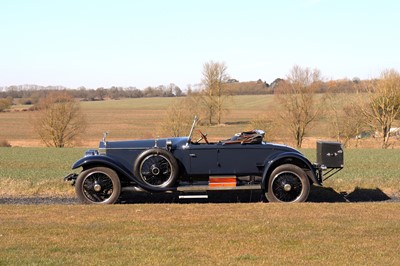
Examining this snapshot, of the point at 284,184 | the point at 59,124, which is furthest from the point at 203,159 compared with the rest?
the point at 59,124

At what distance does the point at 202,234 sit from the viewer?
21.0ft

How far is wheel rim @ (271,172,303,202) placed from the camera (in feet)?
30.2

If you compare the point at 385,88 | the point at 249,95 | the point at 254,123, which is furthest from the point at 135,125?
the point at 249,95

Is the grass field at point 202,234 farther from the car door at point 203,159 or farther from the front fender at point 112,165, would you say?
the car door at point 203,159

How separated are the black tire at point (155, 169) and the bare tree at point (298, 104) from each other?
124ft

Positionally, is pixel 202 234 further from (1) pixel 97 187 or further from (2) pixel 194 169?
(1) pixel 97 187

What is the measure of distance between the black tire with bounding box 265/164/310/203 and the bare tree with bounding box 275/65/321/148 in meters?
37.3

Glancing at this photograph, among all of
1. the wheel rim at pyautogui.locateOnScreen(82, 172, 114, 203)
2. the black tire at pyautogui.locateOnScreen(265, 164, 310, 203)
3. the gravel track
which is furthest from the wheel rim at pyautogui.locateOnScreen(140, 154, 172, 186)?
the black tire at pyautogui.locateOnScreen(265, 164, 310, 203)

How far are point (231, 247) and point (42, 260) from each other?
1925 millimetres

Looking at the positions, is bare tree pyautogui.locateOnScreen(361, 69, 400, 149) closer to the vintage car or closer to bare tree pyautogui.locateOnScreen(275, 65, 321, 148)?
bare tree pyautogui.locateOnScreen(275, 65, 321, 148)

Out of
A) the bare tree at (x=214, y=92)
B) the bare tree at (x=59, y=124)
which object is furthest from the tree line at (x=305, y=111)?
the bare tree at (x=214, y=92)

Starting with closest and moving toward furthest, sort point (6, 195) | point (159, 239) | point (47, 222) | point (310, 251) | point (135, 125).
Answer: point (310, 251), point (159, 239), point (47, 222), point (6, 195), point (135, 125)

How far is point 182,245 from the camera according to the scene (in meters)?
5.84

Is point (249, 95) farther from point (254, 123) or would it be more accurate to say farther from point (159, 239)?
point (159, 239)
